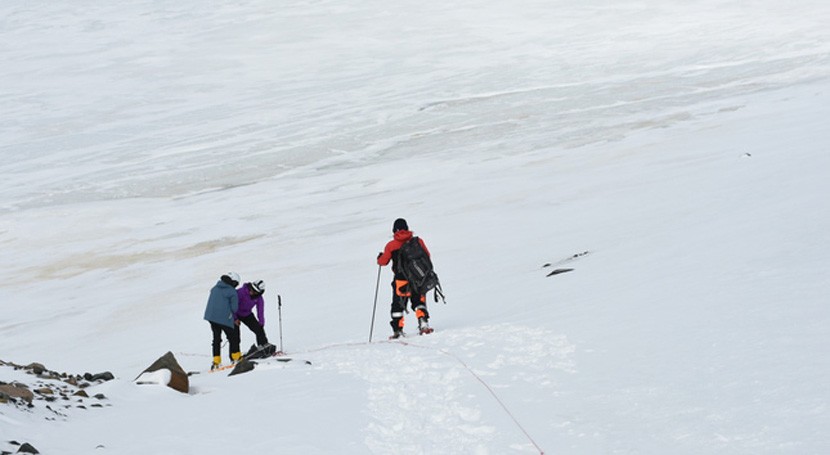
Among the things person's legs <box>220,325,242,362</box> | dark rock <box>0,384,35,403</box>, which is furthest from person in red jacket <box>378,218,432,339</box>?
dark rock <box>0,384,35,403</box>

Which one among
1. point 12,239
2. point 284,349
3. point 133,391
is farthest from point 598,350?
point 12,239

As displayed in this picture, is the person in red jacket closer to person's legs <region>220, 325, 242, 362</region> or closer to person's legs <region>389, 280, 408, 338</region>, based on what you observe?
person's legs <region>389, 280, 408, 338</region>

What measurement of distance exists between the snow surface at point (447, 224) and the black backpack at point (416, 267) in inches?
20.4

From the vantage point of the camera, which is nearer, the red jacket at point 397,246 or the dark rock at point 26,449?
the dark rock at point 26,449

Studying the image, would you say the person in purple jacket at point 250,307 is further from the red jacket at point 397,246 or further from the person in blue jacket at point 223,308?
the red jacket at point 397,246

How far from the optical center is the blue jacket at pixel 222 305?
971 cm

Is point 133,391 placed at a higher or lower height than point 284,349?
higher

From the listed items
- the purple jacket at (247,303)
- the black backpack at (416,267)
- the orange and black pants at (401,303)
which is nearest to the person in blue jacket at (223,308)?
the purple jacket at (247,303)

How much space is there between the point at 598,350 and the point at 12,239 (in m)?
19.3

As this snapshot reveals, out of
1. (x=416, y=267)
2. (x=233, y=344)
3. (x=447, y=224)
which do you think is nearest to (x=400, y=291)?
(x=416, y=267)

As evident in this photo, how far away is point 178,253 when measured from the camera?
19672 mm

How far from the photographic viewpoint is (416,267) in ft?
30.6

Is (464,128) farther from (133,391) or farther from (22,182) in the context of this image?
(133,391)

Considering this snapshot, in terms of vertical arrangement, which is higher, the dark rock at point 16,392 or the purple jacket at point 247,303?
the dark rock at point 16,392
